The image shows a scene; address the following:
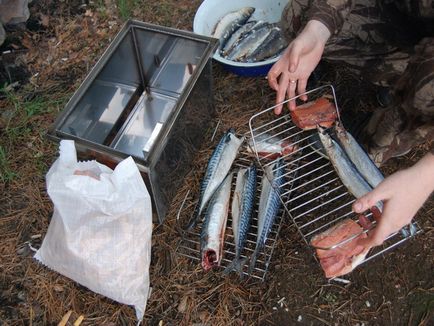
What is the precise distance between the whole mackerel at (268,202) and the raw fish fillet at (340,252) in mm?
348

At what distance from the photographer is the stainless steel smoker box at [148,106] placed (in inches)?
101

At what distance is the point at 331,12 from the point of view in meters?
2.59

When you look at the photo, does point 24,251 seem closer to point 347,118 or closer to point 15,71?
point 15,71

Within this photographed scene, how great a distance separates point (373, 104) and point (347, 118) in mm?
246

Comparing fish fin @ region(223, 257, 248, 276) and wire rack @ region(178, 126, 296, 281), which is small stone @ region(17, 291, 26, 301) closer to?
wire rack @ region(178, 126, 296, 281)

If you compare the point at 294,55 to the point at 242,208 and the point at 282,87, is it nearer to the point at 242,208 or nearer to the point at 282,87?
the point at 282,87

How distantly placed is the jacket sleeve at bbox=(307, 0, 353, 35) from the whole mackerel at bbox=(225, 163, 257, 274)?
1018mm

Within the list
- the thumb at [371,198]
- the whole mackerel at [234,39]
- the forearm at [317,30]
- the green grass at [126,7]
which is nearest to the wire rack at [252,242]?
the forearm at [317,30]

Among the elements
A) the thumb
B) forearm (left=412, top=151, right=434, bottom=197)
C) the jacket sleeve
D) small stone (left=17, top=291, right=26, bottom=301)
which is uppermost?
the jacket sleeve

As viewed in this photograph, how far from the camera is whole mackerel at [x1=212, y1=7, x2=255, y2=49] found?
383 cm

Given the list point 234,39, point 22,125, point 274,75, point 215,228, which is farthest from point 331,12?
point 22,125

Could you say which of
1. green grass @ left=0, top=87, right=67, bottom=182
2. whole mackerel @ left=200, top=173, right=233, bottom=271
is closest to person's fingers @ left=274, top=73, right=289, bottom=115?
whole mackerel @ left=200, top=173, right=233, bottom=271

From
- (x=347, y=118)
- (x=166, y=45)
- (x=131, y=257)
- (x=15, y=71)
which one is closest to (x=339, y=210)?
(x=347, y=118)

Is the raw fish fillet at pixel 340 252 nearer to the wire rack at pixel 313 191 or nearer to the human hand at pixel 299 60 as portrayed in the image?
the wire rack at pixel 313 191
